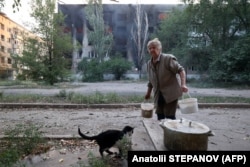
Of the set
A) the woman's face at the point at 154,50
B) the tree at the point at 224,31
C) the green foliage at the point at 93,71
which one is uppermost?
the tree at the point at 224,31

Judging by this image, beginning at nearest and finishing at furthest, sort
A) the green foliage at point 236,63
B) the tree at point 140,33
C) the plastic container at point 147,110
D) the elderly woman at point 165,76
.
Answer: the elderly woman at point 165,76 → the plastic container at point 147,110 → the green foliage at point 236,63 → the tree at point 140,33

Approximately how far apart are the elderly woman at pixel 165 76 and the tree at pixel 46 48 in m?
16.4

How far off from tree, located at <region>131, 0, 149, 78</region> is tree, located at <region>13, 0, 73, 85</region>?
644 inches

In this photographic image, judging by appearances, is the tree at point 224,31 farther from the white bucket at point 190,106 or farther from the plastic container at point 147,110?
the white bucket at point 190,106

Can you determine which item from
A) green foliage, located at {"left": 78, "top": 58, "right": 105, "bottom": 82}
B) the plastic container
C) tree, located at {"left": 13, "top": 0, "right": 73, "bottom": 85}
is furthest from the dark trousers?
green foliage, located at {"left": 78, "top": 58, "right": 105, "bottom": 82}

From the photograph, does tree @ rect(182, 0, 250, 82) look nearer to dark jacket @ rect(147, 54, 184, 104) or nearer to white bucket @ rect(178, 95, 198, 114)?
dark jacket @ rect(147, 54, 184, 104)

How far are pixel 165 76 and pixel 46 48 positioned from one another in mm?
17509

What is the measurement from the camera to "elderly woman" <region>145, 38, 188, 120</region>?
4528 mm

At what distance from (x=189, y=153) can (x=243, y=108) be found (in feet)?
25.1

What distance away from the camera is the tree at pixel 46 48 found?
19.8m

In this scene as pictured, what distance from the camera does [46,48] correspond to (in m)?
20.6

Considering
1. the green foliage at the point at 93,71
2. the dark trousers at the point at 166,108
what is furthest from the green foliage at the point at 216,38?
the dark trousers at the point at 166,108

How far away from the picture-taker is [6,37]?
61.1 metres

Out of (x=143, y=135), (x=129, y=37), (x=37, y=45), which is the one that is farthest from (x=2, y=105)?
(x=129, y=37)
